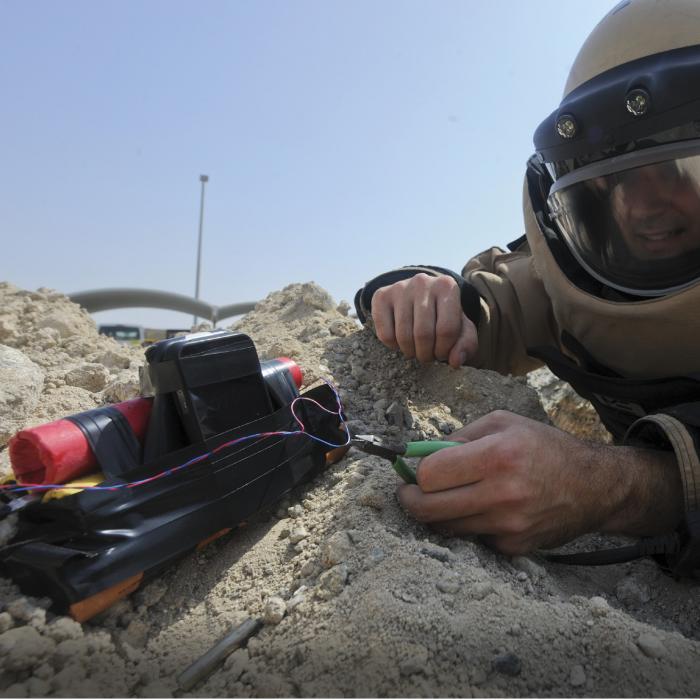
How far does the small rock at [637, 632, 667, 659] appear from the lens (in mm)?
950

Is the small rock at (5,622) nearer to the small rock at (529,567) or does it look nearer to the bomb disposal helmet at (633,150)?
the small rock at (529,567)

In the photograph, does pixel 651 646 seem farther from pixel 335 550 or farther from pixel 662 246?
pixel 662 246

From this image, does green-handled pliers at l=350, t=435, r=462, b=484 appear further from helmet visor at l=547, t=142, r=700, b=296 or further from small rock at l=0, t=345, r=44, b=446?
small rock at l=0, t=345, r=44, b=446

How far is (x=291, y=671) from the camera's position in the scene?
3.01ft

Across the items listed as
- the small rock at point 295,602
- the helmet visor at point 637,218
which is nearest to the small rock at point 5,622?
the small rock at point 295,602

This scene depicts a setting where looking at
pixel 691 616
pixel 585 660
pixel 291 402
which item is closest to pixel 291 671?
pixel 585 660

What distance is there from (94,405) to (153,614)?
1.07 m

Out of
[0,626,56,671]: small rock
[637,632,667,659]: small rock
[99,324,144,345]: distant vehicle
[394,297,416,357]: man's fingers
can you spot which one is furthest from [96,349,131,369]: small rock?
[99,324,144,345]: distant vehicle

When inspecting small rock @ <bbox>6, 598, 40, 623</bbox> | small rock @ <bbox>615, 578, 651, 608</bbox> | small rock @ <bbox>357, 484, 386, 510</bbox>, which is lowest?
small rock @ <bbox>615, 578, 651, 608</bbox>

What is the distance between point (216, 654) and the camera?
0.97m

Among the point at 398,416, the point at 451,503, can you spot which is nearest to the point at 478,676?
the point at 451,503

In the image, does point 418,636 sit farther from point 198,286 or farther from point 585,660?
point 198,286

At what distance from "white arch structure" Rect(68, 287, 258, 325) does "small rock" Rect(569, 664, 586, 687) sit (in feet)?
11.5

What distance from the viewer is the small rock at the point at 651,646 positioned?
95 centimetres
